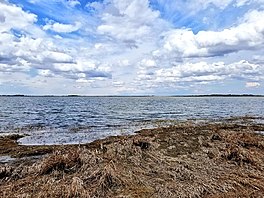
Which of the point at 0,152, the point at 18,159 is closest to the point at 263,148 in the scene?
the point at 18,159

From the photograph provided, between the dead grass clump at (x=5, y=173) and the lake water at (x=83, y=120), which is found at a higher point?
the dead grass clump at (x=5, y=173)

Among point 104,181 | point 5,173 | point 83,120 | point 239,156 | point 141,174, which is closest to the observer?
point 104,181

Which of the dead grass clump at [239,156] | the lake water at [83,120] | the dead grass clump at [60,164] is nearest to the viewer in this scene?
the dead grass clump at [60,164]

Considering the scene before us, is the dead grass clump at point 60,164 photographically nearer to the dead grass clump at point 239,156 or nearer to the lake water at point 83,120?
the dead grass clump at point 239,156

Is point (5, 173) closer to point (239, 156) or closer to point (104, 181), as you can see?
point (104, 181)

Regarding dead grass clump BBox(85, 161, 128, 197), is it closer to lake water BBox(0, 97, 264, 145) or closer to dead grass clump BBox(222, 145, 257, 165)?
dead grass clump BBox(222, 145, 257, 165)

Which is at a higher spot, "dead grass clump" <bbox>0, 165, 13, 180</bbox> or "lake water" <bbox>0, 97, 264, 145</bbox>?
"dead grass clump" <bbox>0, 165, 13, 180</bbox>

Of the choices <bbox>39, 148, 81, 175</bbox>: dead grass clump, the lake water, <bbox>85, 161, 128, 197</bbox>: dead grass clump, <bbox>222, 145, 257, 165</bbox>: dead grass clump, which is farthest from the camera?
the lake water

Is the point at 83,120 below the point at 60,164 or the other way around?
below

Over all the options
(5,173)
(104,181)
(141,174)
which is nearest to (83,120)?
(5,173)

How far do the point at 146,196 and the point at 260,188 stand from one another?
2.97 m

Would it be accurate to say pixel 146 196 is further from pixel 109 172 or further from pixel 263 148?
pixel 263 148

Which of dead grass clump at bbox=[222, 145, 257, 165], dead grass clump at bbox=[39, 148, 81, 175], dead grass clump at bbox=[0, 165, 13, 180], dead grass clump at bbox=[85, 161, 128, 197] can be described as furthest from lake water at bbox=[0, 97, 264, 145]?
dead grass clump at bbox=[85, 161, 128, 197]

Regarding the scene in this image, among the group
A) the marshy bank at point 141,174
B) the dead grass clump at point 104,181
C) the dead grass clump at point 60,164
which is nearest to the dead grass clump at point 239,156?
the marshy bank at point 141,174
